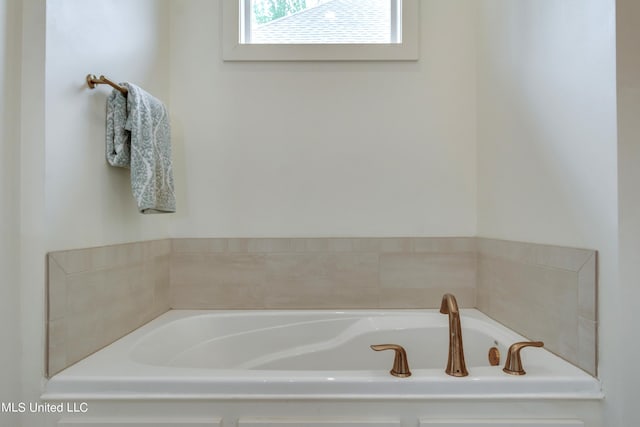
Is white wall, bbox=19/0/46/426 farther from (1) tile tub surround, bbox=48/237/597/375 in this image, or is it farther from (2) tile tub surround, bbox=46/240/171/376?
(1) tile tub surround, bbox=48/237/597/375

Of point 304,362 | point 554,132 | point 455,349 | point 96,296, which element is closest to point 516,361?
point 455,349

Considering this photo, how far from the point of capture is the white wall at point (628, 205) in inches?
38.8

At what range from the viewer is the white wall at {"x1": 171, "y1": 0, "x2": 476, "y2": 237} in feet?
6.41

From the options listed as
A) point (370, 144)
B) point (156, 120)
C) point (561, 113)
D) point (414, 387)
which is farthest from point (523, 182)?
point (156, 120)

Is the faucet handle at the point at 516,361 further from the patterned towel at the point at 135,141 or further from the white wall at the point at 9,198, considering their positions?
the white wall at the point at 9,198

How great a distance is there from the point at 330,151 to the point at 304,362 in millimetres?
1075

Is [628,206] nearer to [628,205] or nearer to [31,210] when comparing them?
[628,205]

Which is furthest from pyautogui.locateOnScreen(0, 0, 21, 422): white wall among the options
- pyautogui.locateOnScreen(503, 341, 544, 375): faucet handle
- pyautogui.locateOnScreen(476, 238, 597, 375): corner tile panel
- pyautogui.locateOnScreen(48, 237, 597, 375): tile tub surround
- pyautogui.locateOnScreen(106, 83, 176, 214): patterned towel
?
pyautogui.locateOnScreen(476, 238, 597, 375): corner tile panel

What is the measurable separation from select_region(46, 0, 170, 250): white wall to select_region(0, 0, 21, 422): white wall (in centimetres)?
8

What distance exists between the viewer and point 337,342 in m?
1.75

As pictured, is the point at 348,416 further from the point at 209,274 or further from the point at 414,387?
the point at 209,274

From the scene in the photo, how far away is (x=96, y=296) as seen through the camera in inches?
51.0

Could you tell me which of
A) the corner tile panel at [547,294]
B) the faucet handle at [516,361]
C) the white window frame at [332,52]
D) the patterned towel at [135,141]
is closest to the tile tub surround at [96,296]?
the patterned towel at [135,141]

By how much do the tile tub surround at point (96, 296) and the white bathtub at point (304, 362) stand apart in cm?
5
